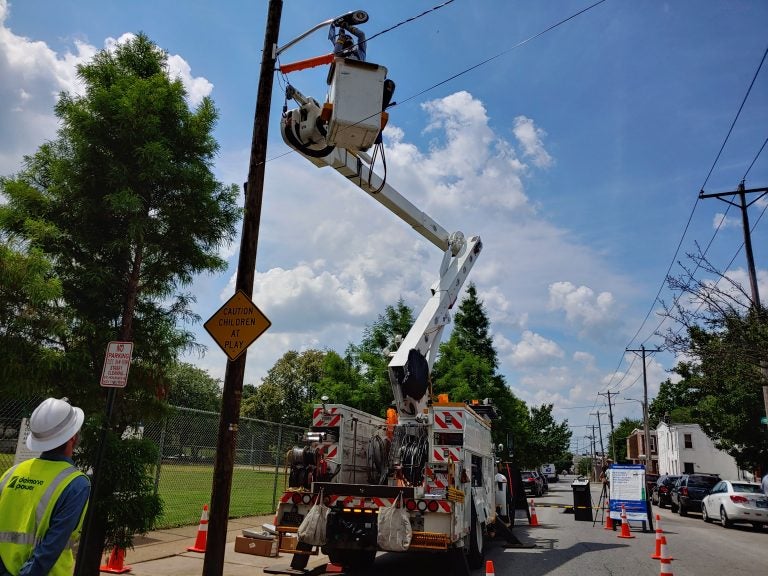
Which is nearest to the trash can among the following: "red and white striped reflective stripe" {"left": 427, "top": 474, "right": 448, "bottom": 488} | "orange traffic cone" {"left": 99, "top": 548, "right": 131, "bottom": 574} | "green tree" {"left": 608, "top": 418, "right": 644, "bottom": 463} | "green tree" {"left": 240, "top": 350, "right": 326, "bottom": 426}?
"red and white striped reflective stripe" {"left": 427, "top": 474, "right": 448, "bottom": 488}

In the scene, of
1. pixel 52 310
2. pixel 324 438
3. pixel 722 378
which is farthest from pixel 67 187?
pixel 722 378

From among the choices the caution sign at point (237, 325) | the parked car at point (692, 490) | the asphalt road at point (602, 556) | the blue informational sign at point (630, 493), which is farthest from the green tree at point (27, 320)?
the parked car at point (692, 490)

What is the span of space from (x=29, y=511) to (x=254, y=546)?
6919 mm

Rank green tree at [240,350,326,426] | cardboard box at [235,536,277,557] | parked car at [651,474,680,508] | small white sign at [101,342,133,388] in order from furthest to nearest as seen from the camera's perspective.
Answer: green tree at [240,350,326,426] → parked car at [651,474,680,508] → cardboard box at [235,536,277,557] → small white sign at [101,342,133,388]

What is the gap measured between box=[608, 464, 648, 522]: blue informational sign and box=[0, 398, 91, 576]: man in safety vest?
52.0 ft

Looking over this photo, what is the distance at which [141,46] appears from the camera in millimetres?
8531

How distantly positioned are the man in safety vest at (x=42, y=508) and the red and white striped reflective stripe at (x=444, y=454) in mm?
5837

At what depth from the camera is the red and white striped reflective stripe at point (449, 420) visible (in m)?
8.70

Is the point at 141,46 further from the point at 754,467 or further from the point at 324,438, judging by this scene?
the point at 754,467

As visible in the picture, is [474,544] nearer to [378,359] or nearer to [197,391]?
[378,359]

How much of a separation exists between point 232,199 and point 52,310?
2.80 metres

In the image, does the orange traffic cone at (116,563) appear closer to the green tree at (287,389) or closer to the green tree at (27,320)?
the green tree at (27,320)

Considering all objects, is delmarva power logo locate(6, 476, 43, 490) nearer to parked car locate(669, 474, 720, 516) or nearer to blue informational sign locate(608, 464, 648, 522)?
blue informational sign locate(608, 464, 648, 522)

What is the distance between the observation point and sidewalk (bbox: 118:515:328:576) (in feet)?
26.9
